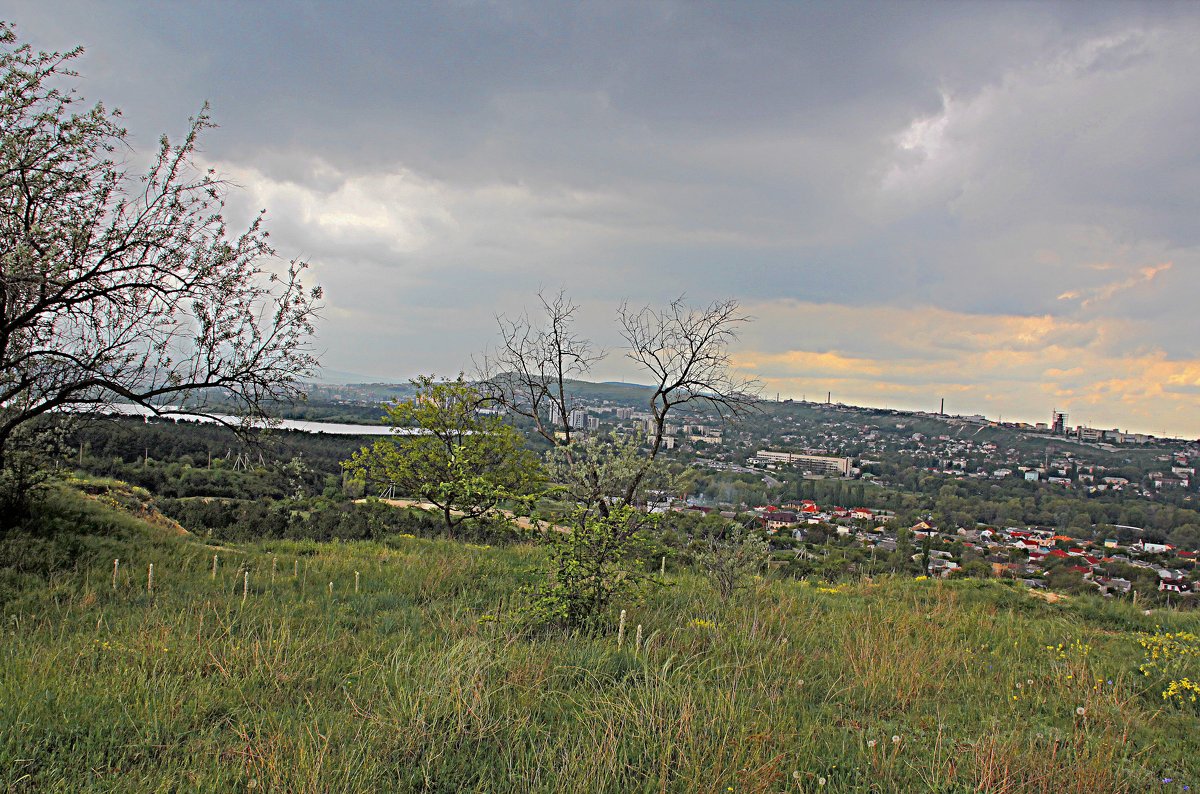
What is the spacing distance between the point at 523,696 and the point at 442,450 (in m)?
10.3

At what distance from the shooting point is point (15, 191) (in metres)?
7.29

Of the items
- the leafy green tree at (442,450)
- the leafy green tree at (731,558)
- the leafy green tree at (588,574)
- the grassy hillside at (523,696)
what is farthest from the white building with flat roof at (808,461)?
the leafy green tree at (588,574)

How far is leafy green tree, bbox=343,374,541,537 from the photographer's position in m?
13.7

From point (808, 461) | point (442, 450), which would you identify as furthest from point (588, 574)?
point (808, 461)

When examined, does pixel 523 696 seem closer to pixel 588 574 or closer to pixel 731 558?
pixel 588 574

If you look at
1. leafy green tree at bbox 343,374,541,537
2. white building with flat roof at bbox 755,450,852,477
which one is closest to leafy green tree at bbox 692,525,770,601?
leafy green tree at bbox 343,374,541,537

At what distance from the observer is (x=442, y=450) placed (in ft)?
45.9

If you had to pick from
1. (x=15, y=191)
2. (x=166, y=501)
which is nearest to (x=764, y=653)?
(x=15, y=191)

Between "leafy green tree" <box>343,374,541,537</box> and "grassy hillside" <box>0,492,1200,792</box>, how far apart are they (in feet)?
18.0

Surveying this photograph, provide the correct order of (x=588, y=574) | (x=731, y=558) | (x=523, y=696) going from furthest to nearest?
1. (x=731, y=558)
2. (x=588, y=574)
3. (x=523, y=696)

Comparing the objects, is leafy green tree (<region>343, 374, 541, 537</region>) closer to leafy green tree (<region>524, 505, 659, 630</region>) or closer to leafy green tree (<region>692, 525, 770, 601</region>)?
leafy green tree (<region>692, 525, 770, 601</region>)

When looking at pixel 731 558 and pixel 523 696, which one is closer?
pixel 523 696

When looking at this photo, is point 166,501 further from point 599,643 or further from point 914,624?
point 914,624

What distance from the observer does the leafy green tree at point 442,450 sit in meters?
13.7
